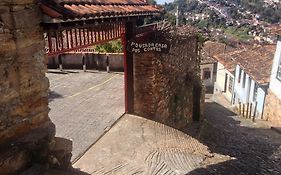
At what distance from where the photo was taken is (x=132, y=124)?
33.1 feet

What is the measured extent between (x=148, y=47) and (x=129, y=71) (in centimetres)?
111

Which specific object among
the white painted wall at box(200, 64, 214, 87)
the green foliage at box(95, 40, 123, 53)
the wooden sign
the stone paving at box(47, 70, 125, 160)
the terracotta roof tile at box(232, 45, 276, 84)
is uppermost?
the wooden sign

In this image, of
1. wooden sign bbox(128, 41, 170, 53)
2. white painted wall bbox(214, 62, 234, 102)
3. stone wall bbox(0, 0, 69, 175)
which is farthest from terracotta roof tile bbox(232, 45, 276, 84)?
stone wall bbox(0, 0, 69, 175)

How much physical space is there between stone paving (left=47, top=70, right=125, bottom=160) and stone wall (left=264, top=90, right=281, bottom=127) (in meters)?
9.83

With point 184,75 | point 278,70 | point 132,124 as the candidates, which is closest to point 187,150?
point 132,124

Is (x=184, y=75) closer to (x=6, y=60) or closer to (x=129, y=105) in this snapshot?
(x=129, y=105)

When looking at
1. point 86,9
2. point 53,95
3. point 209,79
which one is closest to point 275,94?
point 53,95

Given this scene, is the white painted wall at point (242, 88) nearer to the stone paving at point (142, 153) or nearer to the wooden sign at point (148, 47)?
the stone paving at point (142, 153)

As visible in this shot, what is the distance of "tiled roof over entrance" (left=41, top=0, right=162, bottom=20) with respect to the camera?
4234 millimetres

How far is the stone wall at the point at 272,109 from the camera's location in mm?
19688

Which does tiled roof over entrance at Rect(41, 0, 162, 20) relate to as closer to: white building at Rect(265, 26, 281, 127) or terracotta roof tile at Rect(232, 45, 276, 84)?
white building at Rect(265, 26, 281, 127)

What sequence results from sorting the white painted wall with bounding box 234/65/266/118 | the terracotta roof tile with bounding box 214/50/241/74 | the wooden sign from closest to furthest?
the wooden sign → the white painted wall with bounding box 234/65/266/118 → the terracotta roof tile with bounding box 214/50/241/74

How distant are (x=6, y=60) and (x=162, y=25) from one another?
9.72m

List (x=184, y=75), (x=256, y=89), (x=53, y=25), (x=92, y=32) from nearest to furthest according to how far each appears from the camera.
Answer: (x=53, y=25) < (x=92, y=32) < (x=184, y=75) < (x=256, y=89)
